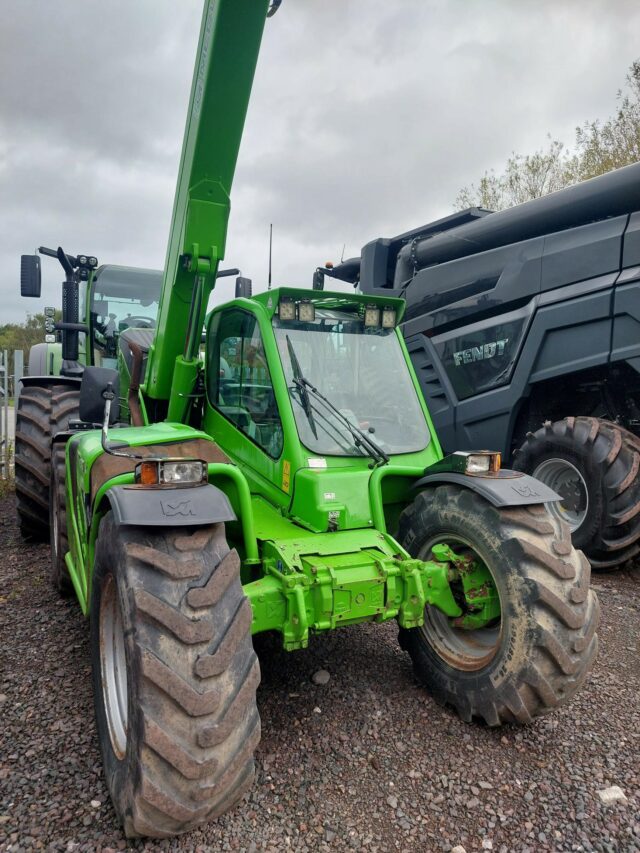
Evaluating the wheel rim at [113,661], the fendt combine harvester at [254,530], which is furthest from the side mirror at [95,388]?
the wheel rim at [113,661]

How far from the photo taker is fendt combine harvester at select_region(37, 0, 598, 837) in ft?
6.56

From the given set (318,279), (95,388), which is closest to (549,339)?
(318,279)

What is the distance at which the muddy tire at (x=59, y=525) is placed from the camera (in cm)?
409

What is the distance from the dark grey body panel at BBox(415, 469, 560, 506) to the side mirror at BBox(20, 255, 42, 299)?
5.06 m

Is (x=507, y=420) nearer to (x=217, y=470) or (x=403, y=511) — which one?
(x=403, y=511)

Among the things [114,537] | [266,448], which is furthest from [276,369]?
[114,537]

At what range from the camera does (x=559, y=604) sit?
2.53 metres

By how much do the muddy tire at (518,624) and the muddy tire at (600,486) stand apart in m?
2.21

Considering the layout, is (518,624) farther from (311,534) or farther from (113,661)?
(113,661)

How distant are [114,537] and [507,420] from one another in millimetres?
4577

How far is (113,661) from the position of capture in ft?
8.34

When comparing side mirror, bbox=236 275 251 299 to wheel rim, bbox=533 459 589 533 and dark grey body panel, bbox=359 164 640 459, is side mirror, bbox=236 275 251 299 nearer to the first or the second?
dark grey body panel, bbox=359 164 640 459

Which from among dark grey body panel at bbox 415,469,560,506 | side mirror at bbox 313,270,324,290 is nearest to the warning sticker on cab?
dark grey body panel at bbox 415,469,560,506

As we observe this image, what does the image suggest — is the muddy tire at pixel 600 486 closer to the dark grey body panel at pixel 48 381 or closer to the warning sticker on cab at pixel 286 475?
the warning sticker on cab at pixel 286 475
